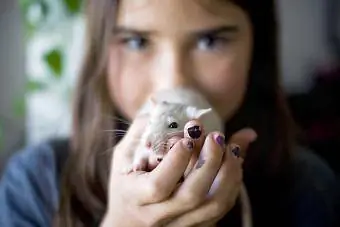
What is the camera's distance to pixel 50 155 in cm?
82

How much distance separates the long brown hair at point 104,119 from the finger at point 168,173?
261 millimetres

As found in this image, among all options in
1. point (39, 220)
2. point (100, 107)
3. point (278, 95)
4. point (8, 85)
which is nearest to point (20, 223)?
point (39, 220)

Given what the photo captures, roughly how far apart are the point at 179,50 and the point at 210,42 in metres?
0.05

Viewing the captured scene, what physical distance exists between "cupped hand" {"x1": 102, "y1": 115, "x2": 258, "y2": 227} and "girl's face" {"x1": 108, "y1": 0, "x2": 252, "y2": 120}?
0.15m

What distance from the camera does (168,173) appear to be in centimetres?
48

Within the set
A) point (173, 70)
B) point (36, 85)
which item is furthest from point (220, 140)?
point (36, 85)

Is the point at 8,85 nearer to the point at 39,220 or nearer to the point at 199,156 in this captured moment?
the point at 39,220

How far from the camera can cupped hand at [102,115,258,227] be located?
0.49 meters

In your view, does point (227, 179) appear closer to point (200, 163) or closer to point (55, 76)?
point (200, 163)

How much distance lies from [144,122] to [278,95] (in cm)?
34

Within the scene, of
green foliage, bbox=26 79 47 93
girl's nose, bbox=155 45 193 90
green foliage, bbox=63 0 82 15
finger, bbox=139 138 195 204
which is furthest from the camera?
green foliage, bbox=26 79 47 93

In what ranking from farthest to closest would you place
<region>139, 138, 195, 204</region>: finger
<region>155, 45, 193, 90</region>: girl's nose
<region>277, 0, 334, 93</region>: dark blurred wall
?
<region>277, 0, 334, 93</region>: dark blurred wall, <region>155, 45, 193, 90</region>: girl's nose, <region>139, 138, 195, 204</region>: finger


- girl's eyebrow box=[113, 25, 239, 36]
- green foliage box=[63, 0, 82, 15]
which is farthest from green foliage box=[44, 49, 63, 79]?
girl's eyebrow box=[113, 25, 239, 36]

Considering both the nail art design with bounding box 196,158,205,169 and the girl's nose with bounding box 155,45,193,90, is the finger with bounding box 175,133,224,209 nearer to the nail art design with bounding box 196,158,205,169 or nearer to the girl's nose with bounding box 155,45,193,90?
Result: the nail art design with bounding box 196,158,205,169
